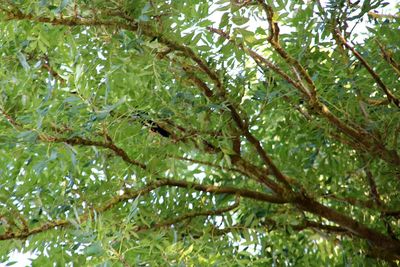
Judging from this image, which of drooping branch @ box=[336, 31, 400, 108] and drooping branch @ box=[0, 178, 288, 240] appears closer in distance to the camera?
drooping branch @ box=[0, 178, 288, 240]

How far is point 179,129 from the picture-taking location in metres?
1.33

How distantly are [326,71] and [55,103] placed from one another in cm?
61

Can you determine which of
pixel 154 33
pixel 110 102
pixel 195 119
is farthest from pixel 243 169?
pixel 154 33

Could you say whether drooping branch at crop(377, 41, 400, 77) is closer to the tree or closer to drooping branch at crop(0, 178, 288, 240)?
the tree

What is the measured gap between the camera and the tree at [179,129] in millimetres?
1151

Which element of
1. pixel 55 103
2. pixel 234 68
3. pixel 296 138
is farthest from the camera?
pixel 296 138

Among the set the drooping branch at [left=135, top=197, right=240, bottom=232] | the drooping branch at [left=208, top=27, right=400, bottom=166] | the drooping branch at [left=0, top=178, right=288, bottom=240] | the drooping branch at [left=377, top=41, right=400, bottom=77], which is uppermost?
the drooping branch at [left=377, top=41, right=400, bottom=77]

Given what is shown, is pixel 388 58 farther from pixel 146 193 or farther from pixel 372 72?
pixel 146 193

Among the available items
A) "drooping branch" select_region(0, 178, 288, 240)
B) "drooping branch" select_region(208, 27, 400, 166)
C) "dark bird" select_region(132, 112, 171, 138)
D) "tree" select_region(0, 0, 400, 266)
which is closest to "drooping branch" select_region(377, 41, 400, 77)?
"tree" select_region(0, 0, 400, 266)

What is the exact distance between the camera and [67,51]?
1.50m

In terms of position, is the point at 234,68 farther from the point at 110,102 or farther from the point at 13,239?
the point at 13,239

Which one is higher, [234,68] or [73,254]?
[234,68]

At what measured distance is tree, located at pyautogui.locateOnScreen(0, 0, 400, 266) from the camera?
1.15 meters

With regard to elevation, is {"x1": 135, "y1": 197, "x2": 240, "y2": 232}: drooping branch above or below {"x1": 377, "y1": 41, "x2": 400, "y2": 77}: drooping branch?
below
